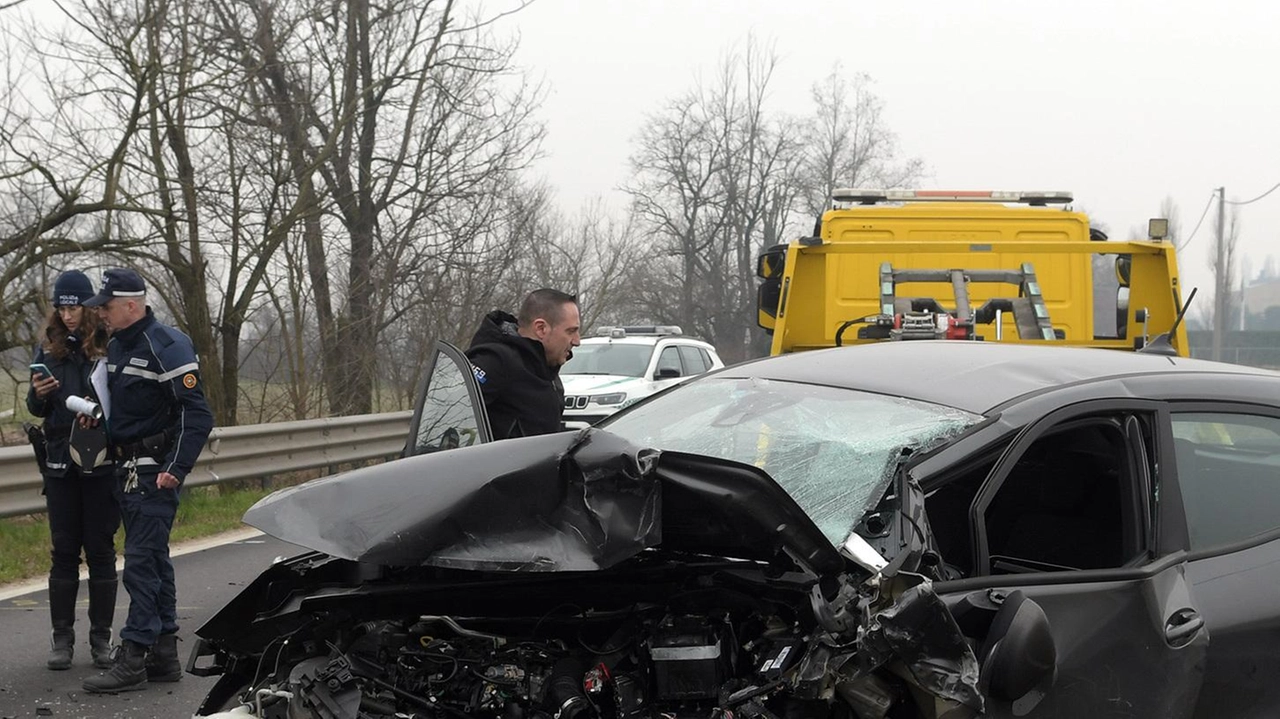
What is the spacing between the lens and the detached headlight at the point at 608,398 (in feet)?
48.9

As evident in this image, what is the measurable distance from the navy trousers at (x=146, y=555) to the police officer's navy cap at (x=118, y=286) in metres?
0.77

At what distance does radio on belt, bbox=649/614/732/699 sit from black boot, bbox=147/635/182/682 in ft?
11.1

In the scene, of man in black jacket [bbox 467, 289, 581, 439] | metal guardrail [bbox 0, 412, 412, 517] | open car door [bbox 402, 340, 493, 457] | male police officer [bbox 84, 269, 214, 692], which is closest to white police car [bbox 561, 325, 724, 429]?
metal guardrail [bbox 0, 412, 412, 517]

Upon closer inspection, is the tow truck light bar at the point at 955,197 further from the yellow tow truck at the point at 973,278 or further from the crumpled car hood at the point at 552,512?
the crumpled car hood at the point at 552,512

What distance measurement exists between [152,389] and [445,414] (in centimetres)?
186

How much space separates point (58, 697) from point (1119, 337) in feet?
22.5

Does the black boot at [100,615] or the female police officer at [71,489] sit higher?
the female police officer at [71,489]

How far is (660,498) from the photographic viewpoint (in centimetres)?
283

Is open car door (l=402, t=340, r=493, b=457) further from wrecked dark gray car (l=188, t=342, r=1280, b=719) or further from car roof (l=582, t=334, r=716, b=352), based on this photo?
car roof (l=582, t=334, r=716, b=352)

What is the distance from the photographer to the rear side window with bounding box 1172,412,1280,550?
3.30m

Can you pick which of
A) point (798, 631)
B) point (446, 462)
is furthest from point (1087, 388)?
point (446, 462)

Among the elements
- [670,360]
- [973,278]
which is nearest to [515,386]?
[973,278]

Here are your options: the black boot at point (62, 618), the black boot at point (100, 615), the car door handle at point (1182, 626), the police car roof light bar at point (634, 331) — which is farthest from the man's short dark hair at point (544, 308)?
the police car roof light bar at point (634, 331)

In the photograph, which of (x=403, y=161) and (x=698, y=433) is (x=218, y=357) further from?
(x=698, y=433)
